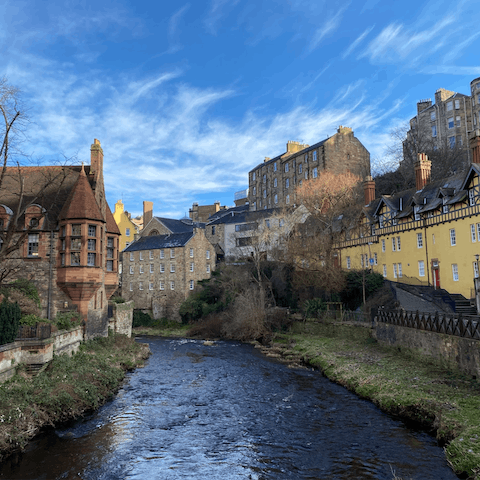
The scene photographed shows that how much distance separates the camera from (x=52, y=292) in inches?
864

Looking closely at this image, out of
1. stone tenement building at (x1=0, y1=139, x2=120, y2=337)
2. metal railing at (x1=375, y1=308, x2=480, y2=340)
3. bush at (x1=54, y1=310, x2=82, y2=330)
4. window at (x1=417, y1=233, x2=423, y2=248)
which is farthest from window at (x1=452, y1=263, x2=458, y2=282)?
bush at (x1=54, y1=310, x2=82, y2=330)

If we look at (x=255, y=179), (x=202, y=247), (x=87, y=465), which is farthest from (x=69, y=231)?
(x=255, y=179)

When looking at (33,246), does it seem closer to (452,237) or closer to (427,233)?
(452,237)

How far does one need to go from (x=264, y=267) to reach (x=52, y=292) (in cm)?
2657

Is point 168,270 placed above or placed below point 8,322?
above

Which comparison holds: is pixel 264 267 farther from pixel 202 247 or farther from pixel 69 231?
pixel 69 231

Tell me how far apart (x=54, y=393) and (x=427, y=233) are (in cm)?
2703

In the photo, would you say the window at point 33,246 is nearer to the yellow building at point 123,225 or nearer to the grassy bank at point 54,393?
the grassy bank at point 54,393

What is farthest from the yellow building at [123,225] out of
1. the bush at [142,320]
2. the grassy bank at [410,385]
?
the grassy bank at [410,385]

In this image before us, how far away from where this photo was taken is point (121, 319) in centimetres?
3092

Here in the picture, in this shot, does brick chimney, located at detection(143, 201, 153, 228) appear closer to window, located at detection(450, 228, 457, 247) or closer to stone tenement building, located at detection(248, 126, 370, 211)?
stone tenement building, located at detection(248, 126, 370, 211)

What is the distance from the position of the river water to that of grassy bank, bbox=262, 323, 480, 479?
562 millimetres

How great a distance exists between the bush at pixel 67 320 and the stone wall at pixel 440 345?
17.5m

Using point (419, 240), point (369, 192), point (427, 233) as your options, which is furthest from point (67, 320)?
point (369, 192)
